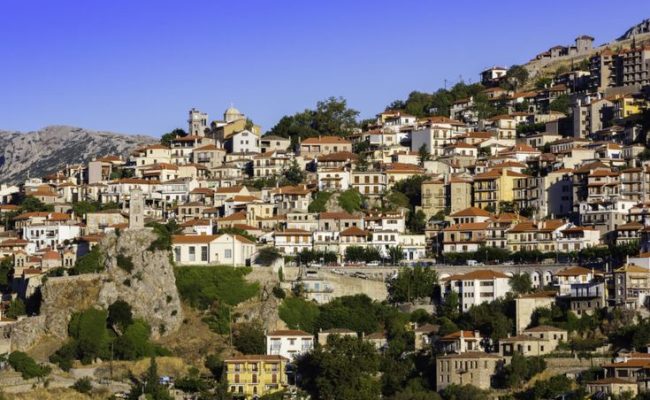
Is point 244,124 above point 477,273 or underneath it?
above

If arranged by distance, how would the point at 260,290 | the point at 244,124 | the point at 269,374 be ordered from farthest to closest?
the point at 244,124, the point at 260,290, the point at 269,374

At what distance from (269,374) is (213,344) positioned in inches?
148

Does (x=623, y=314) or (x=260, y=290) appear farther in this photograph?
(x=260, y=290)

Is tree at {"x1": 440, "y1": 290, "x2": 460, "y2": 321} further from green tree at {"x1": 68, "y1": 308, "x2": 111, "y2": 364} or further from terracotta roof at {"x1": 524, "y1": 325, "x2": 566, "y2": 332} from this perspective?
green tree at {"x1": 68, "y1": 308, "x2": 111, "y2": 364}

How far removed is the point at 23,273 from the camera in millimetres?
75062

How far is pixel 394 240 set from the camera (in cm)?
7806

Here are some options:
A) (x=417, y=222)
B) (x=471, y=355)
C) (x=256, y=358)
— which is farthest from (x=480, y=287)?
(x=417, y=222)

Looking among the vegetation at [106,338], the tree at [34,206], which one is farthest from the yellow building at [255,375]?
the tree at [34,206]

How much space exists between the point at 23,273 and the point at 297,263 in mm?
13530

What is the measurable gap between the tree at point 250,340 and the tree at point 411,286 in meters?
7.08

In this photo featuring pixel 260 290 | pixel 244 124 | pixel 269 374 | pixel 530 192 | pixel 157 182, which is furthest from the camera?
A: pixel 244 124

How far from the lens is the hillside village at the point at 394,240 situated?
63344 millimetres

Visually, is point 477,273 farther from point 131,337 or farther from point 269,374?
point 131,337

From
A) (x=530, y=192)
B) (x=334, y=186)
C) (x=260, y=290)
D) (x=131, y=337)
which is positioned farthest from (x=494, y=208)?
(x=131, y=337)
